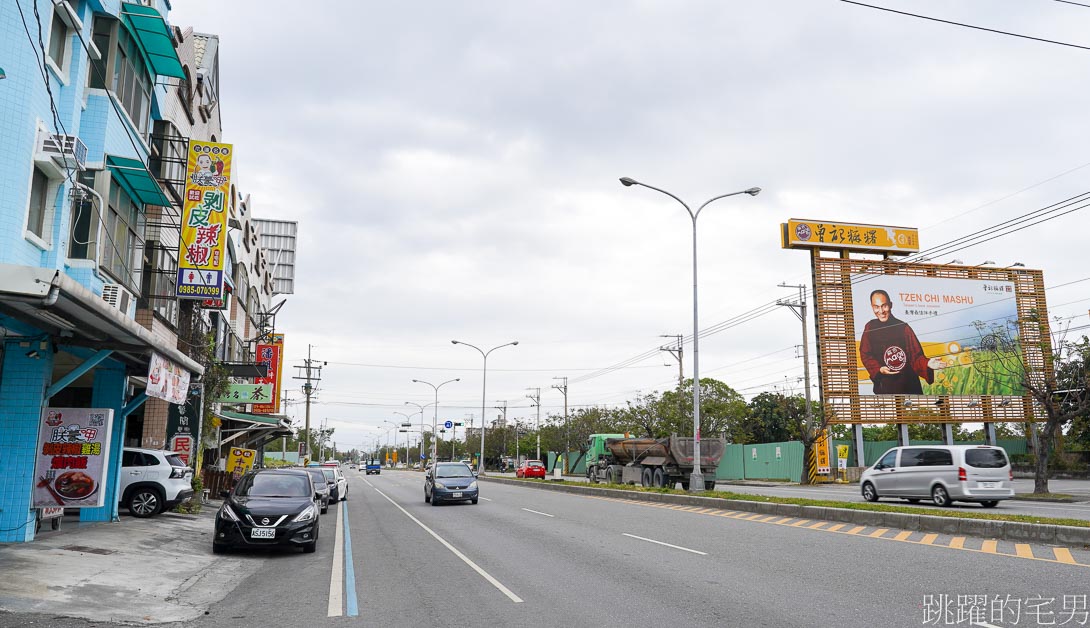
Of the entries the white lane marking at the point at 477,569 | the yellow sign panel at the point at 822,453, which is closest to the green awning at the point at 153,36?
the white lane marking at the point at 477,569

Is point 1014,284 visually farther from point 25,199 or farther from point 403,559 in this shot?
point 25,199

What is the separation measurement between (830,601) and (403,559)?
6978 millimetres

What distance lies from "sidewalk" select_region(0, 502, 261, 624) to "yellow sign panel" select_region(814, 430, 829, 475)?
36.1m

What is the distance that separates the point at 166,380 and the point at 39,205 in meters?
4.36

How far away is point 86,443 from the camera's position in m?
14.0

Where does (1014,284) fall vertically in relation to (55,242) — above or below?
above

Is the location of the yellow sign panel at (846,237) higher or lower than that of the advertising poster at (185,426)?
higher

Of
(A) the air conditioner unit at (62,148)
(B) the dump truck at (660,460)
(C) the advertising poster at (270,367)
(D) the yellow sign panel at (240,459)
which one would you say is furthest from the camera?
(C) the advertising poster at (270,367)

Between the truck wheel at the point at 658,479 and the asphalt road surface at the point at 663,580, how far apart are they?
680 inches

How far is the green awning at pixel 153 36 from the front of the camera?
17.1 m

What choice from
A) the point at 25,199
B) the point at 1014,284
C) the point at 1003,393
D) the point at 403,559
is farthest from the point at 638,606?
the point at 1014,284

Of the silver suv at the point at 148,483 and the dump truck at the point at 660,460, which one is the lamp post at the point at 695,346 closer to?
the dump truck at the point at 660,460

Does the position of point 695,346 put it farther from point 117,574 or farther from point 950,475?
point 117,574

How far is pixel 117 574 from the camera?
413 inches
